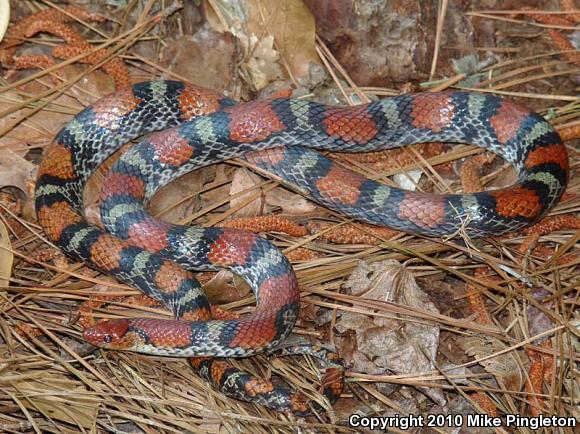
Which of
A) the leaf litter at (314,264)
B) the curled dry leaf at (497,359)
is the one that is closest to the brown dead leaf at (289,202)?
the leaf litter at (314,264)

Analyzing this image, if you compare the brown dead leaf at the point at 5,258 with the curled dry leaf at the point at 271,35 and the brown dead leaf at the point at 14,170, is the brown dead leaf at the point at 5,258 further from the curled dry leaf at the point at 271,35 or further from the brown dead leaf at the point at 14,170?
the curled dry leaf at the point at 271,35

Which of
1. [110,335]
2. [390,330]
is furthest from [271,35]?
[110,335]

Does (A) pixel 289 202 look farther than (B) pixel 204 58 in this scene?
No

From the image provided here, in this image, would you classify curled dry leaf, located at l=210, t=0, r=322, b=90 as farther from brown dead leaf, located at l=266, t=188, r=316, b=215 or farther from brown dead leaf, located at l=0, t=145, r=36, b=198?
brown dead leaf, located at l=0, t=145, r=36, b=198

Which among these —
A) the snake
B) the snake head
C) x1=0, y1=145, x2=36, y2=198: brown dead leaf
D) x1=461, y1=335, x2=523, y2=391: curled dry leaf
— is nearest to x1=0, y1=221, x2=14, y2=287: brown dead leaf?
the snake

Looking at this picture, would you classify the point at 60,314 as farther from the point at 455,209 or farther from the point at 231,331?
the point at 455,209

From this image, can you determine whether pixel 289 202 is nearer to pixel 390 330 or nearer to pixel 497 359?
pixel 390 330

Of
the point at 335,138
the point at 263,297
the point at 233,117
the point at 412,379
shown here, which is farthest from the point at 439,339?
the point at 233,117
